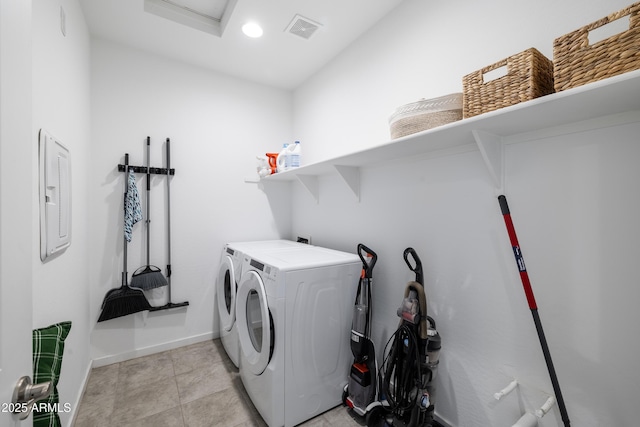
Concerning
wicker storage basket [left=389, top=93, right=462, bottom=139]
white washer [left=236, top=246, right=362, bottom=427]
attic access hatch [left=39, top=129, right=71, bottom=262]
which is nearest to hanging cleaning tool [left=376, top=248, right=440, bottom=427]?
white washer [left=236, top=246, right=362, bottom=427]

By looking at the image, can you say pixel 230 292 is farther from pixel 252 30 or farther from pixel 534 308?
pixel 252 30

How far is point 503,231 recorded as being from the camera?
1322 mm

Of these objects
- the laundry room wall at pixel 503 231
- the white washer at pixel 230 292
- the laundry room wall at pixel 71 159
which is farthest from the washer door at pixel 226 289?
the laundry room wall at pixel 503 231

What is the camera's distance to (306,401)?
65.0 inches

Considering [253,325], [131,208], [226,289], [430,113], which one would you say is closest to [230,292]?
[226,289]

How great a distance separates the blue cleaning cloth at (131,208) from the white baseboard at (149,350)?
3.33 feet

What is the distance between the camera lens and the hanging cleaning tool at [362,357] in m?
1.65

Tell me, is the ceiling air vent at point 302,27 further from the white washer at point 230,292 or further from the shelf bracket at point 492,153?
the white washer at point 230,292

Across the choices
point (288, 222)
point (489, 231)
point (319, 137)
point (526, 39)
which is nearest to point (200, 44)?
point (319, 137)

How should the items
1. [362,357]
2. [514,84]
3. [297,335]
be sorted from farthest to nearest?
[362,357], [297,335], [514,84]

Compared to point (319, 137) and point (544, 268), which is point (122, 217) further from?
point (544, 268)

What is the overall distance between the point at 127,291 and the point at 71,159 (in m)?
1.17

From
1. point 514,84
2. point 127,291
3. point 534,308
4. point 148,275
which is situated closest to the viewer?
point 514,84

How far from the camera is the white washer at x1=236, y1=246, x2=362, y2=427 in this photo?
1547 mm
